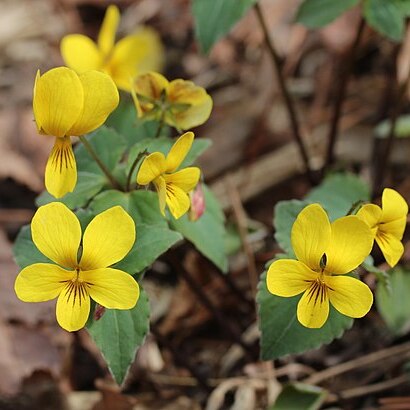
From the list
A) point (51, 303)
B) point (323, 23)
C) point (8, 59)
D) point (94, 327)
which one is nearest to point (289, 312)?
point (94, 327)

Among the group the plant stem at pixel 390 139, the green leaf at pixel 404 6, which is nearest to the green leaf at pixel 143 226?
the green leaf at pixel 404 6

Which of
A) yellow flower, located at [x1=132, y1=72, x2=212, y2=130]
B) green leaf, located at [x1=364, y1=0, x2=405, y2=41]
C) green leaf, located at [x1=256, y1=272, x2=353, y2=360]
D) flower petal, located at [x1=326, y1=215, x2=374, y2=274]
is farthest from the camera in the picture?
green leaf, located at [x1=364, y1=0, x2=405, y2=41]

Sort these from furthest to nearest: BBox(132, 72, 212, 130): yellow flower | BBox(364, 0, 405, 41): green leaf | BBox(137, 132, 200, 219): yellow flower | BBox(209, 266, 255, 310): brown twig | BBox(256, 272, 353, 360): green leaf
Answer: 1. BBox(209, 266, 255, 310): brown twig
2. BBox(364, 0, 405, 41): green leaf
3. BBox(132, 72, 212, 130): yellow flower
4. BBox(256, 272, 353, 360): green leaf
5. BBox(137, 132, 200, 219): yellow flower

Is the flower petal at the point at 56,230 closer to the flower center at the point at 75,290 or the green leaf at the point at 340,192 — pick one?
the flower center at the point at 75,290

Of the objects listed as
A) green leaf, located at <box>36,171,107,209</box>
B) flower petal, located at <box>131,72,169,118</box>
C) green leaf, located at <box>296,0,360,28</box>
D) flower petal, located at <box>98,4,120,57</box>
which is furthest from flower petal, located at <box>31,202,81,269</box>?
green leaf, located at <box>296,0,360,28</box>

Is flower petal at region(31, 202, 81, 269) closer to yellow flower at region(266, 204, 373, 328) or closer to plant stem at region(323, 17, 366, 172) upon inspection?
yellow flower at region(266, 204, 373, 328)

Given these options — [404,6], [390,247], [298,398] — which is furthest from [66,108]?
[404,6]

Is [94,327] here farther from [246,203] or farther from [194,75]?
[194,75]
